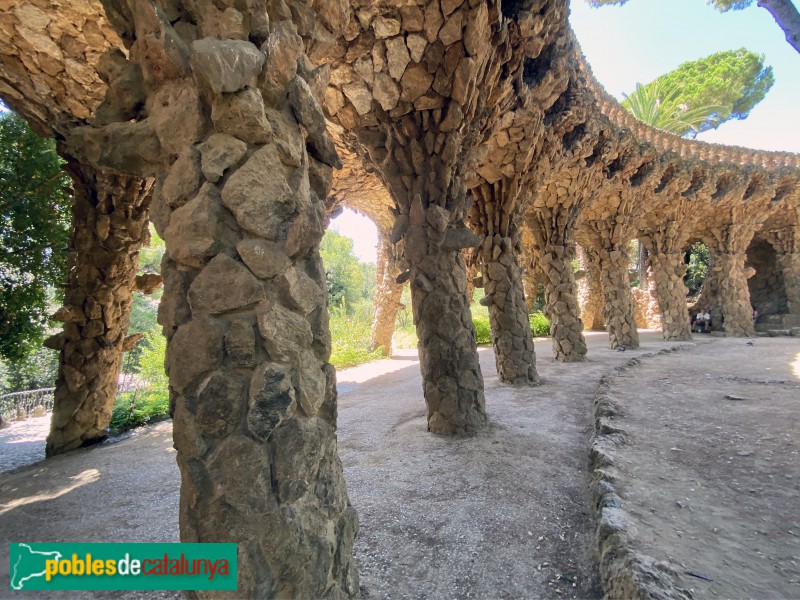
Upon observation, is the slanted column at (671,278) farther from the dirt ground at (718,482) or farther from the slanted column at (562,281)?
the dirt ground at (718,482)

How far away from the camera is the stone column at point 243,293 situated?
1187mm

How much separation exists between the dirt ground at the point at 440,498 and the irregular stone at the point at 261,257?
1.41 meters

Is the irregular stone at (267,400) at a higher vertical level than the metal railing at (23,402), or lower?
higher

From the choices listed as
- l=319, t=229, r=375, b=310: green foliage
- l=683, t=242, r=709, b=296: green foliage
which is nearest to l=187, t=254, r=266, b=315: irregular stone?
l=683, t=242, r=709, b=296: green foliage

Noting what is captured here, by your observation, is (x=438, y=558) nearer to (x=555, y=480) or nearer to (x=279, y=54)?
(x=555, y=480)

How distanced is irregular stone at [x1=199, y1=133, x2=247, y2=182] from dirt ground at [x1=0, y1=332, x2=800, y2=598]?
69.5 inches

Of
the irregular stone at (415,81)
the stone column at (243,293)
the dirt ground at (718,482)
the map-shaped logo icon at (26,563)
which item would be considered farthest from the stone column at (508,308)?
the map-shaped logo icon at (26,563)

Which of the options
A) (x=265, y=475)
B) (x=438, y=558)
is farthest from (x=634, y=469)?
(x=265, y=475)

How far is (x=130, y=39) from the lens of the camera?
1572 millimetres

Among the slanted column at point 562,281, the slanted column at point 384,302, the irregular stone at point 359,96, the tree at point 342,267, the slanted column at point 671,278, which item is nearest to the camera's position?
the irregular stone at point 359,96

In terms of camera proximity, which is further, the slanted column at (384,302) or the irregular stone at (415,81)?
the slanted column at (384,302)

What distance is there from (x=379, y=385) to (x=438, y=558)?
5556 mm

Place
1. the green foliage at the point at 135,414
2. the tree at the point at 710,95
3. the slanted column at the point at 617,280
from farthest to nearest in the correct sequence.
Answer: the tree at the point at 710,95, the slanted column at the point at 617,280, the green foliage at the point at 135,414

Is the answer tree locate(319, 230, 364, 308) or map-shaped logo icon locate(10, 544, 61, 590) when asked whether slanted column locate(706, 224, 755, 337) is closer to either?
map-shaped logo icon locate(10, 544, 61, 590)
